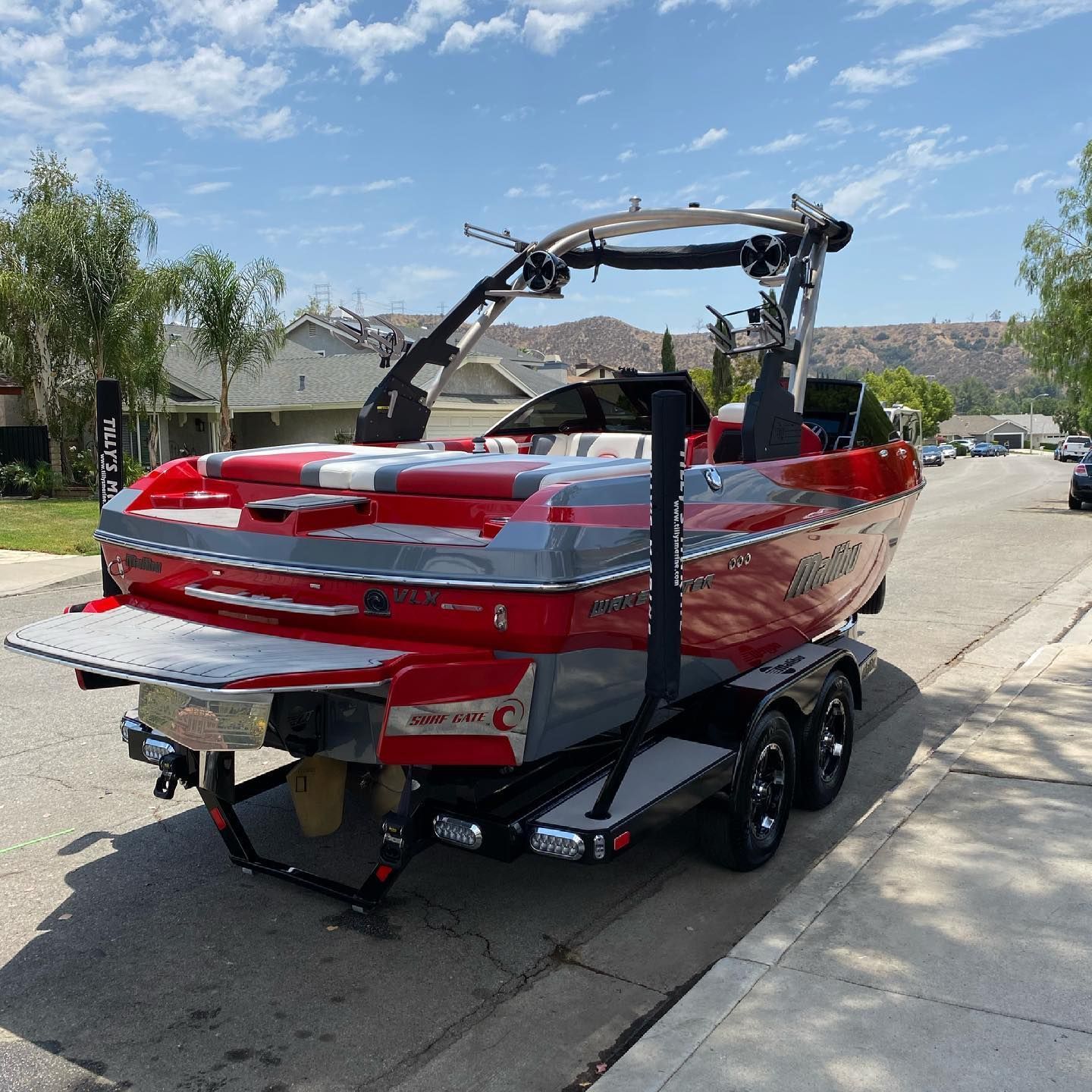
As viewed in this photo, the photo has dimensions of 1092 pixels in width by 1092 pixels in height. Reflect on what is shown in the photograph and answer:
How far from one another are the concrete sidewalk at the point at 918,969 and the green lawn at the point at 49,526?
11.9 meters

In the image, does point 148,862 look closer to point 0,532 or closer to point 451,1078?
point 451,1078

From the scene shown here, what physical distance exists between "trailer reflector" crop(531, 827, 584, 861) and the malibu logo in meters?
2.01

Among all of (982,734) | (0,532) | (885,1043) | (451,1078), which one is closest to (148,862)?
(451,1078)

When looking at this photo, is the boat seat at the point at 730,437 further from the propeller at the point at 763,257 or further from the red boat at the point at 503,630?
the propeller at the point at 763,257

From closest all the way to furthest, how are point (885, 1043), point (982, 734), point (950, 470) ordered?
1. point (885, 1043)
2. point (982, 734)
3. point (950, 470)

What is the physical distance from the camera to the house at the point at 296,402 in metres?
29.6

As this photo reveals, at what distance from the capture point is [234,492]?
14.9ft

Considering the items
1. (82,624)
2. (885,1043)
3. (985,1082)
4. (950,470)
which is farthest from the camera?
(950,470)

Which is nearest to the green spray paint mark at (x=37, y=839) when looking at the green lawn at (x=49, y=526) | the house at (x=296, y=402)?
the green lawn at (x=49, y=526)

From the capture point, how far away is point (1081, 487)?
23078mm

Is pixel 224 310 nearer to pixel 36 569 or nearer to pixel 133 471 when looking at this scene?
pixel 133 471

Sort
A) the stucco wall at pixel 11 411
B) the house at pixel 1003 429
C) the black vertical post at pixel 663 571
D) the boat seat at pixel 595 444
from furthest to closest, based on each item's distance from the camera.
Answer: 1. the house at pixel 1003 429
2. the stucco wall at pixel 11 411
3. the boat seat at pixel 595 444
4. the black vertical post at pixel 663 571

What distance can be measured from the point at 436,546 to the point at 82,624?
4.64ft

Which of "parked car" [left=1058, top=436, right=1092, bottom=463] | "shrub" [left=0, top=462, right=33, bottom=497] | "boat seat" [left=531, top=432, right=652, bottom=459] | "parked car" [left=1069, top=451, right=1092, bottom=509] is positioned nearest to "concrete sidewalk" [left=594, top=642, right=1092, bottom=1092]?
"boat seat" [left=531, top=432, right=652, bottom=459]
